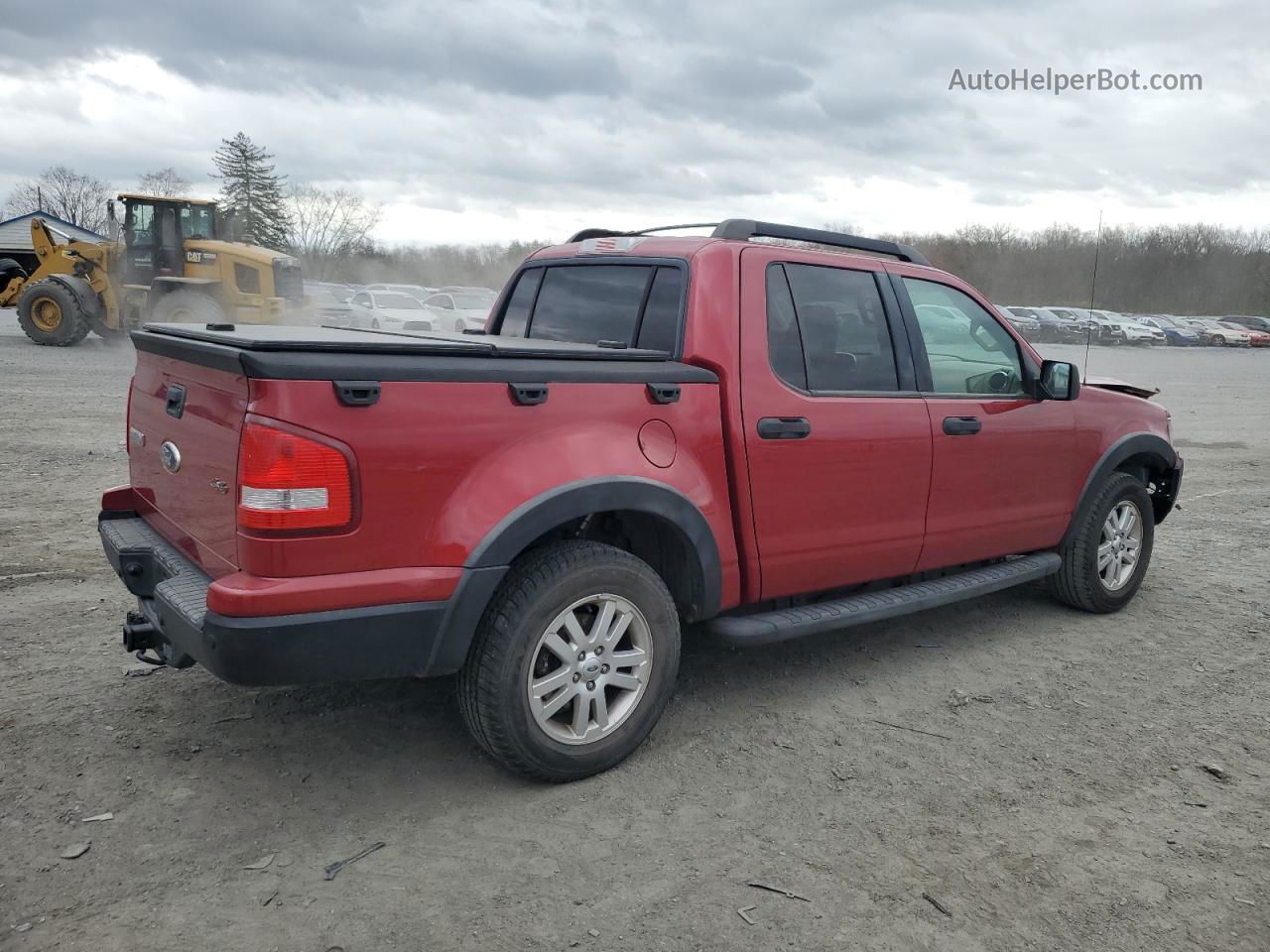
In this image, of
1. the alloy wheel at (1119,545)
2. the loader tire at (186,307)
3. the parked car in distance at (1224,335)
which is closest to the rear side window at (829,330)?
the alloy wheel at (1119,545)

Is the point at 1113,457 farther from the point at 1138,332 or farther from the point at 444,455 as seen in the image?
the point at 1138,332

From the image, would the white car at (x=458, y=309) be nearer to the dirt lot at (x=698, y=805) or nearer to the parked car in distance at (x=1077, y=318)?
the dirt lot at (x=698, y=805)

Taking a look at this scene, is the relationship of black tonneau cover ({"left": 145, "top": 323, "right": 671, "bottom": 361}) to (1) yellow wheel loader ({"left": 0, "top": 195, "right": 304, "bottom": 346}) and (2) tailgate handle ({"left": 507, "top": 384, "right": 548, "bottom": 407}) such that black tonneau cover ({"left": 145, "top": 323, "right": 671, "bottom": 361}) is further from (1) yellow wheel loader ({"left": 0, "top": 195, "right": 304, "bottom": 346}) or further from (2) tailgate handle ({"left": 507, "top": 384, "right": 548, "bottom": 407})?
(1) yellow wheel loader ({"left": 0, "top": 195, "right": 304, "bottom": 346})

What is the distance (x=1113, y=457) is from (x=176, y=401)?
14.6 feet

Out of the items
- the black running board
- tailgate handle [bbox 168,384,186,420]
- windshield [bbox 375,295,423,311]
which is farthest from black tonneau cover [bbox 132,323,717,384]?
windshield [bbox 375,295,423,311]

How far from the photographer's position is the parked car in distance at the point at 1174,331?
45031 millimetres

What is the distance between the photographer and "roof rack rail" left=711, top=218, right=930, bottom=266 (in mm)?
4152

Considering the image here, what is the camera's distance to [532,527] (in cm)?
321

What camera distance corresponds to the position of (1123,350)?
1532 inches

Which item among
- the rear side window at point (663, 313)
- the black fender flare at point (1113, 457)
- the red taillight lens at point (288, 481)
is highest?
the rear side window at point (663, 313)

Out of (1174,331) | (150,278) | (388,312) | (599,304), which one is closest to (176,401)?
(599,304)

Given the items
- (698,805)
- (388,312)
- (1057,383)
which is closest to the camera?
(698,805)

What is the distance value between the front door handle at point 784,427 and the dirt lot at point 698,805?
114 cm

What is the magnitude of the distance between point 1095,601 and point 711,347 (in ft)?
9.84
